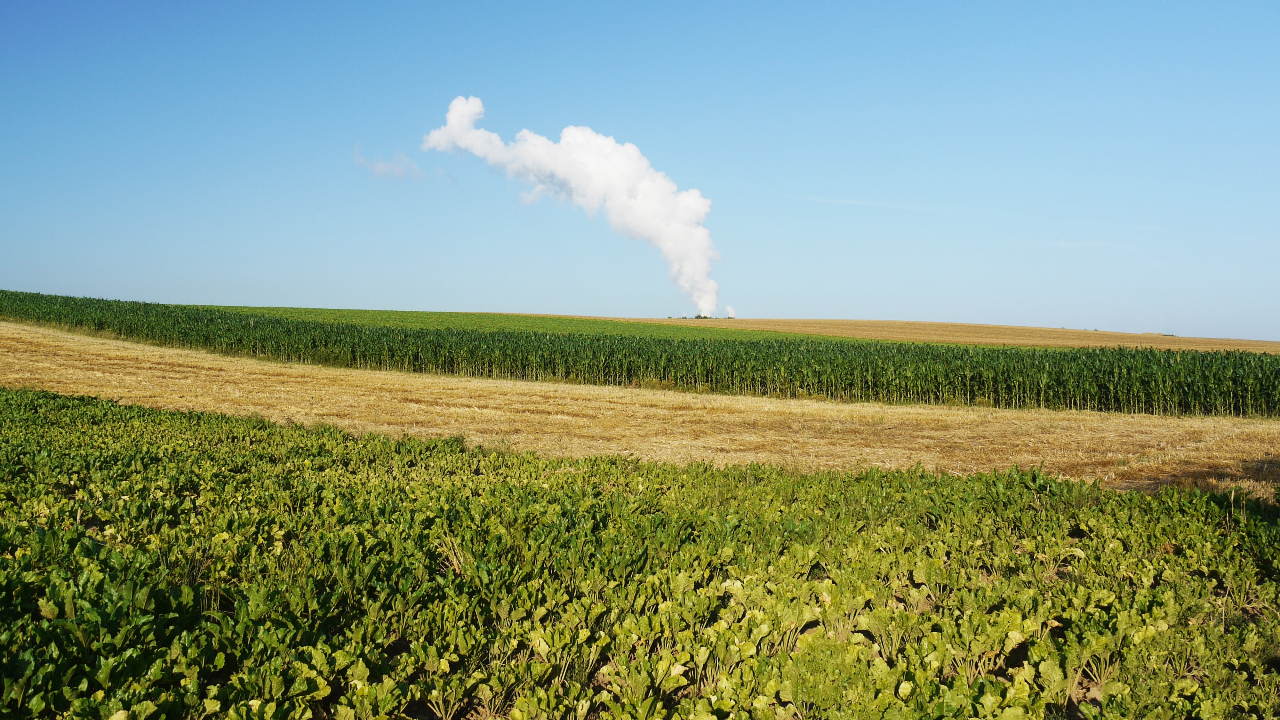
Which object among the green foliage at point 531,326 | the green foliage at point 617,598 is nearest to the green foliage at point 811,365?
the green foliage at point 617,598

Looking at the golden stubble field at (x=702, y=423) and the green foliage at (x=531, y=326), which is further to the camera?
the green foliage at (x=531, y=326)

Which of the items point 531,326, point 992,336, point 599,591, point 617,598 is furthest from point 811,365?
point 992,336

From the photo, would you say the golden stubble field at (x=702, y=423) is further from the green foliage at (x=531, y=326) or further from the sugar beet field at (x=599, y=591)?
the green foliage at (x=531, y=326)

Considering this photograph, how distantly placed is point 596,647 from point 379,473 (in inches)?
173

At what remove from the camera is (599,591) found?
4.42m

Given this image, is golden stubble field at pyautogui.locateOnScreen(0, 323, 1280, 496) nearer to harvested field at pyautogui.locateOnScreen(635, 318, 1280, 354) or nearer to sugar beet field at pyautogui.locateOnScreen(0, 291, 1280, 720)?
sugar beet field at pyautogui.locateOnScreen(0, 291, 1280, 720)

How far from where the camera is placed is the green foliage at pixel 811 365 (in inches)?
724

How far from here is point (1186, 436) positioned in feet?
45.1

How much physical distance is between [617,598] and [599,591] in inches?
10.2

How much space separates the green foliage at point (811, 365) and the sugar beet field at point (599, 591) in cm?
1396

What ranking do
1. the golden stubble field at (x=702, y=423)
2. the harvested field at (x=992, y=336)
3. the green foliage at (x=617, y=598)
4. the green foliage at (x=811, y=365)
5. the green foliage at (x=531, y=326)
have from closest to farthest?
the green foliage at (x=617, y=598), the golden stubble field at (x=702, y=423), the green foliage at (x=811, y=365), the green foliage at (x=531, y=326), the harvested field at (x=992, y=336)

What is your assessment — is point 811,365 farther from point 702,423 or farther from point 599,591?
point 599,591

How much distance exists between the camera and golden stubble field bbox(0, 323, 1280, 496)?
1121cm

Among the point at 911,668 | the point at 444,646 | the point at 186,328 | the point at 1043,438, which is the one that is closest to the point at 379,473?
the point at 444,646
